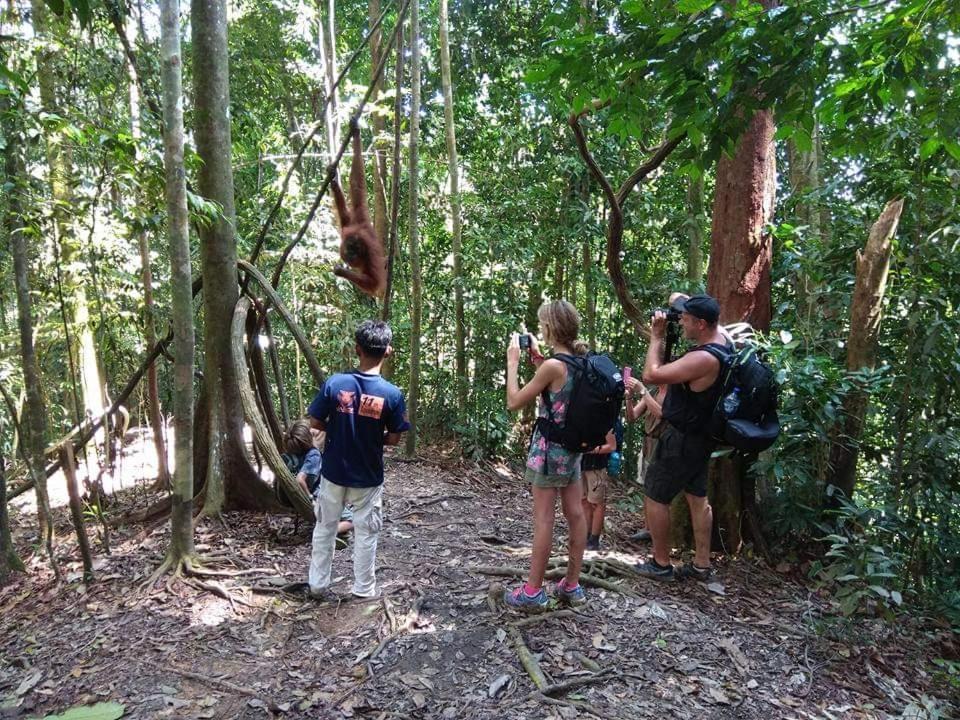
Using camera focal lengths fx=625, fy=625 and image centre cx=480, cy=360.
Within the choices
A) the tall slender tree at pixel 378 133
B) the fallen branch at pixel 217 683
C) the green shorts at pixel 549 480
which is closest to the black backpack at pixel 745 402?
the green shorts at pixel 549 480

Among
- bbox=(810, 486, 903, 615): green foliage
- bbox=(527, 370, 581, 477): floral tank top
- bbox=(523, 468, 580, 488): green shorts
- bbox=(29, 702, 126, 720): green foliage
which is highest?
bbox=(527, 370, 581, 477): floral tank top

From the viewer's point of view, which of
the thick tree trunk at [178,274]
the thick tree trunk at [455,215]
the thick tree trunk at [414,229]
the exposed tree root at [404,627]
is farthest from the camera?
the thick tree trunk at [455,215]

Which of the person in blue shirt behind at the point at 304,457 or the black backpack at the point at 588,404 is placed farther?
the person in blue shirt behind at the point at 304,457

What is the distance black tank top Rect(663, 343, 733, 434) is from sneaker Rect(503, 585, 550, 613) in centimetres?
132

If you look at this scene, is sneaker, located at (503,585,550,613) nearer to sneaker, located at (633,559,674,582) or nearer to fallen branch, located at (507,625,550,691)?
fallen branch, located at (507,625,550,691)

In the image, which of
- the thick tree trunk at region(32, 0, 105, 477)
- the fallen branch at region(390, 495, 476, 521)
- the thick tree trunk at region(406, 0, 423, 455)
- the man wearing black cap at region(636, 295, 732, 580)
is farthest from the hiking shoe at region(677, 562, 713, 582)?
the thick tree trunk at region(32, 0, 105, 477)

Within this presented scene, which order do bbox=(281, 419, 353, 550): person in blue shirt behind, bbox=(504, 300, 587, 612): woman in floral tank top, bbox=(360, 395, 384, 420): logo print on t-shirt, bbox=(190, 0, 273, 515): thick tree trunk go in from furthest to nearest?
bbox=(281, 419, 353, 550): person in blue shirt behind → bbox=(190, 0, 273, 515): thick tree trunk → bbox=(360, 395, 384, 420): logo print on t-shirt → bbox=(504, 300, 587, 612): woman in floral tank top

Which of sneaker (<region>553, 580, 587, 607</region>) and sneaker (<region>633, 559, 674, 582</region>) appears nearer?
sneaker (<region>553, 580, 587, 607</region>)

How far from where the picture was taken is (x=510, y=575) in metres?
4.15

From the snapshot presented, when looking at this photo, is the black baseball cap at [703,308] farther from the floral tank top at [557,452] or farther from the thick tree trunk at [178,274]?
the thick tree trunk at [178,274]

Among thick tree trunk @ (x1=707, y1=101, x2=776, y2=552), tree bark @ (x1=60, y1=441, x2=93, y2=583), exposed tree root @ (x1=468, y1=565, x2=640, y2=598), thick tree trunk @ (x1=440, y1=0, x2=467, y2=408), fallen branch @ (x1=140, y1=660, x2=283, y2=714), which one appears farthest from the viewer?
thick tree trunk @ (x1=440, y1=0, x2=467, y2=408)

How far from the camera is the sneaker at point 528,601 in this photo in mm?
3562

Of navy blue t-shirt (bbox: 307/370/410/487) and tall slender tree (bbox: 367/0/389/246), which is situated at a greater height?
tall slender tree (bbox: 367/0/389/246)

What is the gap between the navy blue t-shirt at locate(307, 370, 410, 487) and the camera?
11.8 feet
